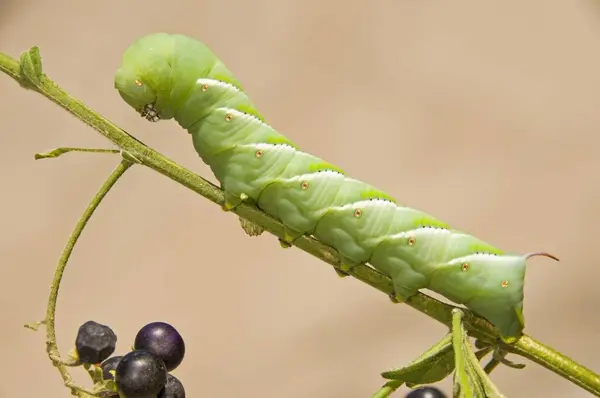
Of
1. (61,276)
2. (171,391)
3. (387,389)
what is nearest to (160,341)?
(171,391)

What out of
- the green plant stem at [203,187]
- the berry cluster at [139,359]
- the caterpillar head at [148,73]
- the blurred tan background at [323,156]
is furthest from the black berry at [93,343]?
the blurred tan background at [323,156]

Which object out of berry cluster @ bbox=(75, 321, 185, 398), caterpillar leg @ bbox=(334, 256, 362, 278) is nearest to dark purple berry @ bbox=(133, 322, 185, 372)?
berry cluster @ bbox=(75, 321, 185, 398)

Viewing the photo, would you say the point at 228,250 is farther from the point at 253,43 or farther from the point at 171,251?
the point at 253,43

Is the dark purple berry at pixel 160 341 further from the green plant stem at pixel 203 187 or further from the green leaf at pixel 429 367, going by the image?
the green leaf at pixel 429 367

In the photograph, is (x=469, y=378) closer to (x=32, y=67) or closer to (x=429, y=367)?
(x=429, y=367)

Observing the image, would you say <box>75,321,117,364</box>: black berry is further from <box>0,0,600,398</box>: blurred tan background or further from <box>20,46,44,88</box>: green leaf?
<box>0,0,600,398</box>: blurred tan background

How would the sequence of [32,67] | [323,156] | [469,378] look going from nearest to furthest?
1. [469,378]
2. [32,67]
3. [323,156]
